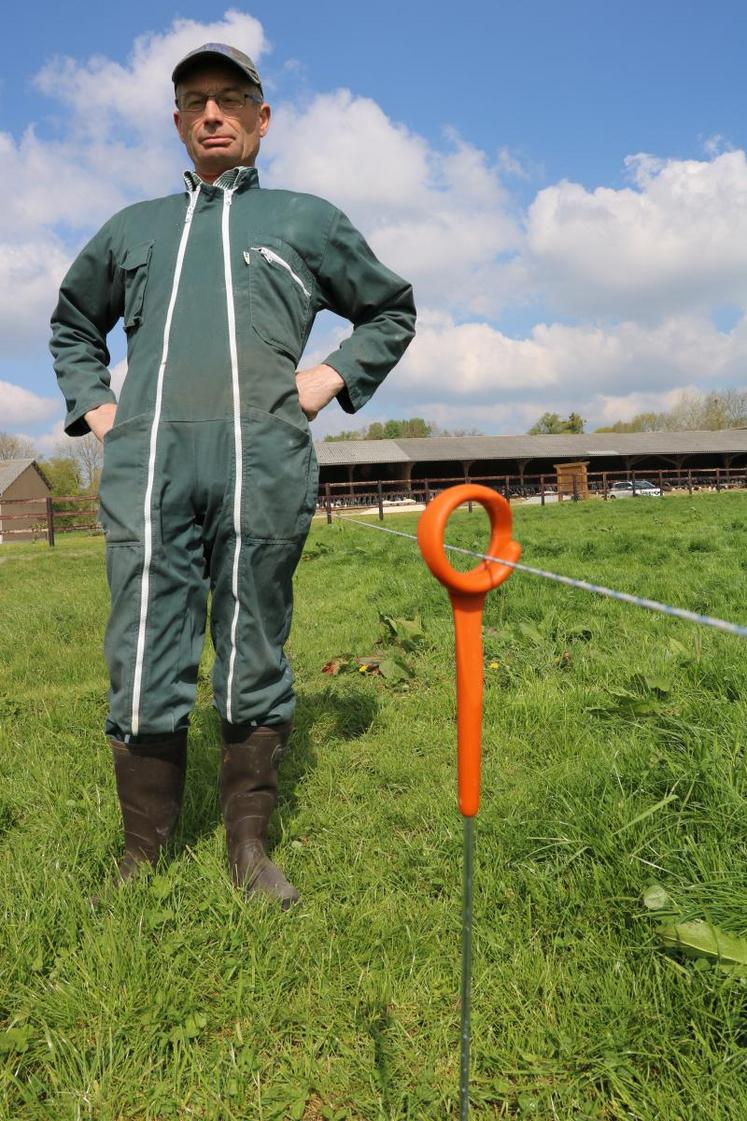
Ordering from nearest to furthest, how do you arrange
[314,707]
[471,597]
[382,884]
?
[471,597]
[382,884]
[314,707]

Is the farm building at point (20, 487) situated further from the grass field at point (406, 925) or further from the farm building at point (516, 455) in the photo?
the grass field at point (406, 925)

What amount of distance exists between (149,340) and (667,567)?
5.88 meters

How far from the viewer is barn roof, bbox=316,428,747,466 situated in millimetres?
44344

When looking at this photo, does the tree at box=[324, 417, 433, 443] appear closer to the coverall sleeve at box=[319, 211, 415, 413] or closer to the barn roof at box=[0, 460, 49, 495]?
the barn roof at box=[0, 460, 49, 495]

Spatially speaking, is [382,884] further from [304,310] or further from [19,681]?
[19,681]

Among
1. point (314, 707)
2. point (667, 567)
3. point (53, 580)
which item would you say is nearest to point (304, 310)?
point (314, 707)

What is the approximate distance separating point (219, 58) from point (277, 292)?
718 millimetres

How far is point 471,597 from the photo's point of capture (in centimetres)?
109

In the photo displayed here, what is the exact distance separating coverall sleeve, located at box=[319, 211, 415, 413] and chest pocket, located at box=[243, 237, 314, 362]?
0.43 feet

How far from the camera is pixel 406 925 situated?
1847 millimetres

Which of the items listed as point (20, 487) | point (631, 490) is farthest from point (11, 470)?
point (631, 490)

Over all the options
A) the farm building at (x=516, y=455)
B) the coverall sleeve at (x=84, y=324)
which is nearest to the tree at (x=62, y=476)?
the farm building at (x=516, y=455)

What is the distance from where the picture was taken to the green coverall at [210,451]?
2.01m

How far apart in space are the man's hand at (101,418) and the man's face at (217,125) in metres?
0.82
